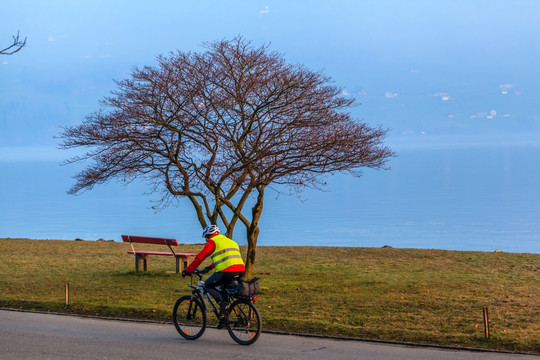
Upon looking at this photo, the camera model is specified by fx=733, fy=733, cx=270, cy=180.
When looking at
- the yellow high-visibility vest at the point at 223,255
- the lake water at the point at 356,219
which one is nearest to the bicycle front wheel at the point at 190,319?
the yellow high-visibility vest at the point at 223,255

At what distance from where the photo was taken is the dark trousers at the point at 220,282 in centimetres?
1118

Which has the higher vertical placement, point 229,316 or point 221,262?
point 221,262

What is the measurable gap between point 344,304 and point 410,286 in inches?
141

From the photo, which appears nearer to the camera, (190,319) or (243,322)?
(243,322)

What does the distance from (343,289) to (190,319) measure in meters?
7.12

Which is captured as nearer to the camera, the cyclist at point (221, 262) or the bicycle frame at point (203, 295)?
the cyclist at point (221, 262)

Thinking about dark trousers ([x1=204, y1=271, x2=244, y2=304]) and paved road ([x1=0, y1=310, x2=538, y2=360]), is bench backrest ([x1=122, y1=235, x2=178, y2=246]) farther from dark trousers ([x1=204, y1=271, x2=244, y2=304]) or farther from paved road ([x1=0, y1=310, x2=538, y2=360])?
dark trousers ([x1=204, y1=271, x2=244, y2=304])

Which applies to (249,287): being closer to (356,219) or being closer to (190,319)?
(190,319)

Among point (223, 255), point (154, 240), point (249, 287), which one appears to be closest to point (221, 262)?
point (223, 255)

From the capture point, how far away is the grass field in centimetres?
1252

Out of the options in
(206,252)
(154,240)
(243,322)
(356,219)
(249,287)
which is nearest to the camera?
(249,287)

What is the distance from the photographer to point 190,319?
456 inches

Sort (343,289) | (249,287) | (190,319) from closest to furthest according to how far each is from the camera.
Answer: (249,287), (190,319), (343,289)

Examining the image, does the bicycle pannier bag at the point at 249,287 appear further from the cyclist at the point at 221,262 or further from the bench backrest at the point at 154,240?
the bench backrest at the point at 154,240
